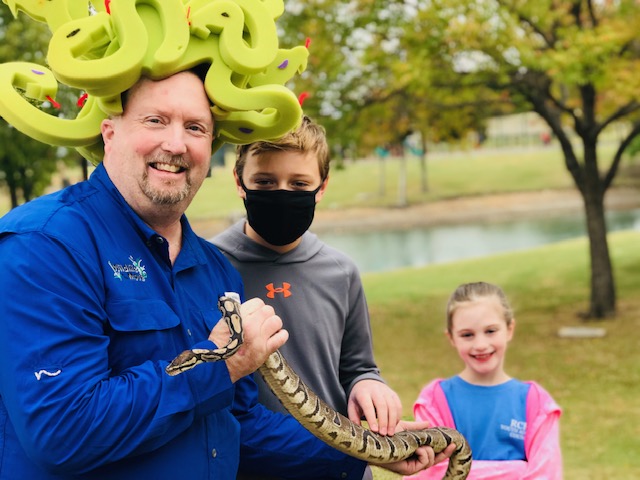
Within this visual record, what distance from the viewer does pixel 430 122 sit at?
680 inches

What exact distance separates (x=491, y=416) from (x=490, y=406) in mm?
68

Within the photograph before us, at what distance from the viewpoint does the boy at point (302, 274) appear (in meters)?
3.81

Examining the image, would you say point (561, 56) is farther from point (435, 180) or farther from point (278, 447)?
point (435, 180)

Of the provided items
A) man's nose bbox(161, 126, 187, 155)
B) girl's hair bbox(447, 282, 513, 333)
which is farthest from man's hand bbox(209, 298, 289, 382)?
girl's hair bbox(447, 282, 513, 333)

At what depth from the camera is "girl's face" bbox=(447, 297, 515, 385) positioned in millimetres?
4504

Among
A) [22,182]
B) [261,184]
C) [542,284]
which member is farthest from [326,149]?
[542,284]

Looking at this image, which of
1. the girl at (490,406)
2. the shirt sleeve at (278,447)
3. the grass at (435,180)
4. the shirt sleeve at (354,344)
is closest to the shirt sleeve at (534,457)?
the girl at (490,406)

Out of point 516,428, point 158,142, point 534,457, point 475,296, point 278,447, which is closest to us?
point 158,142

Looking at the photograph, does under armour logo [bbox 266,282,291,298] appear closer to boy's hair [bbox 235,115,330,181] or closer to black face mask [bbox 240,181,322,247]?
black face mask [bbox 240,181,322,247]

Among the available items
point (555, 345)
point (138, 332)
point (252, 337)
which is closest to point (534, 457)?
point (252, 337)

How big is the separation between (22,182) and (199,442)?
13125 millimetres

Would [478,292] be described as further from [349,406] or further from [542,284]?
[542,284]

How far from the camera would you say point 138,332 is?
2.67 metres

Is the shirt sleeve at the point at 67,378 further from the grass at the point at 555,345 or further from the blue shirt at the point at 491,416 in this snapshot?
the grass at the point at 555,345
